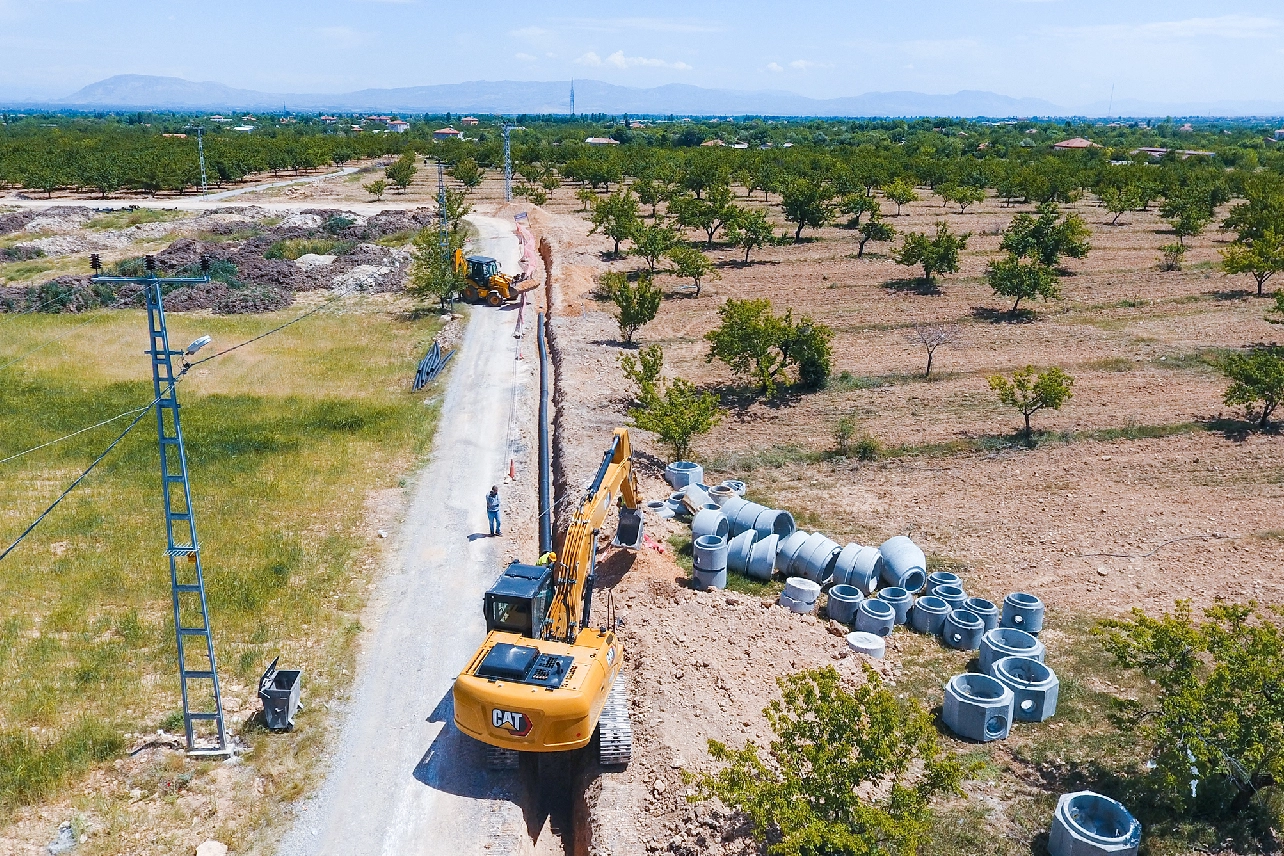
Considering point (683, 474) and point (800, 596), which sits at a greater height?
point (683, 474)

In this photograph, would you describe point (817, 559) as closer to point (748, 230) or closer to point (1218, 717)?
point (1218, 717)

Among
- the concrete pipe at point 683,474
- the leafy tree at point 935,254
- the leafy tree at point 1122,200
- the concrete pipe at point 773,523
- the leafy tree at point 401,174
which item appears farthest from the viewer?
the leafy tree at point 401,174

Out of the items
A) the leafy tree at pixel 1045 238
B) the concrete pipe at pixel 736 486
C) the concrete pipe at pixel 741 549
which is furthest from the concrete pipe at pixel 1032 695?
the leafy tree at pixel 1045 238

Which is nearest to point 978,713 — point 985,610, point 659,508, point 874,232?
point 985,610

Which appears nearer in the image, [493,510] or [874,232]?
[493,510]

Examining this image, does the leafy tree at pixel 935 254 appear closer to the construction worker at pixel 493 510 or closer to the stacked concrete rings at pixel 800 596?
the stacked concrete rings at pixel 800 596

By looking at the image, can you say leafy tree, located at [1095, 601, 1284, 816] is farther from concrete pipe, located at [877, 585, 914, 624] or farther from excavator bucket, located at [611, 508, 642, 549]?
excavator bucket, located at [611, 508, 642, 549]
